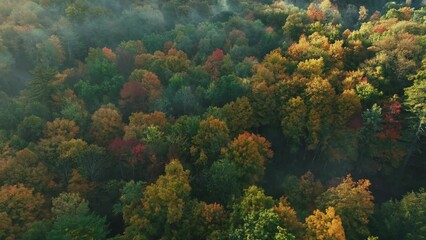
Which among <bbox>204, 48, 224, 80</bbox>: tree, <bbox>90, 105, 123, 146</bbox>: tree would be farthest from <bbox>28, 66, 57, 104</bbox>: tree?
<bbox>204, 48, 224, 80</bbox>: tree

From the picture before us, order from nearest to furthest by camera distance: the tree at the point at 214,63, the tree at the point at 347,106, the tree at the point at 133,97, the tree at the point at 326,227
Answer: the tree at the point at 326,227 < the tree at the point at 347,106 < the tree at the point at 133,97 < the tree at the point at 214,63

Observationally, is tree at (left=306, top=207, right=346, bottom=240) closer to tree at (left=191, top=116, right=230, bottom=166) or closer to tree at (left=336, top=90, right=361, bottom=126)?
tree at (left=191, top=116, right=230, bottom=166)

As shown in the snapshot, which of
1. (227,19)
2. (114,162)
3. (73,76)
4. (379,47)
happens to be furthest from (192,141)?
(227,19)

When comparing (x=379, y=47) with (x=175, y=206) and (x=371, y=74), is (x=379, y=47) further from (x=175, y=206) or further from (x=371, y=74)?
(x=175, y=206)

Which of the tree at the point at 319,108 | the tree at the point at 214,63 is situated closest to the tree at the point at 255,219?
the tree at the point at 319,108

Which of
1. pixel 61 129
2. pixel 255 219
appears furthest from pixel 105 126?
pixel 255 219

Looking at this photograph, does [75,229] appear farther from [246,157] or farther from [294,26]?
[294,26]

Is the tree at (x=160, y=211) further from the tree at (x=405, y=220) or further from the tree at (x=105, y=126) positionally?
the tree at (x=405, y=220)
